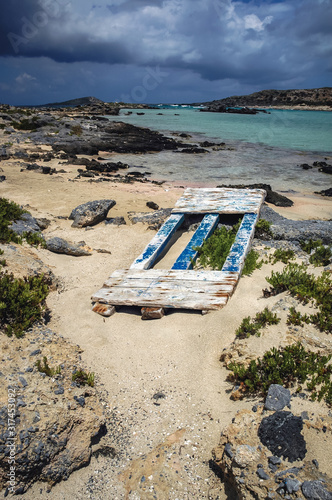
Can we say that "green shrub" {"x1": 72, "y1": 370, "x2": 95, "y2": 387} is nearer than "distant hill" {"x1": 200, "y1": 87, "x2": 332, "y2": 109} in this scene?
Yes

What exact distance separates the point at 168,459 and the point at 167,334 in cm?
158

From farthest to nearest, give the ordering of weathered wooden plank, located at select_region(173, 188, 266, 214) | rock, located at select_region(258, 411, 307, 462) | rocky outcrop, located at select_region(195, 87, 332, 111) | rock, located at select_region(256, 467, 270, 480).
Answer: rocky outcrop, located at select_region(195, 87, 332, 111) → weathered wooden plank, located at select_region(173, 188, 266, 214) → rock, located at select_region(258, 411, 307, 462) → rock, located at select_region(256, 467, 270, 480)

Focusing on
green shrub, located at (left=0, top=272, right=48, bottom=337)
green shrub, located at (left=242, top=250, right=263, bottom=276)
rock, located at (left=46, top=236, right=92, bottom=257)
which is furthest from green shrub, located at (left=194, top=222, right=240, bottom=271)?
green shrub, located at (left=0, top=272, right=48, bottom=337)

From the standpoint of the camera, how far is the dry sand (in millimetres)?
2604

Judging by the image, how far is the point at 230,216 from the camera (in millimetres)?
7625

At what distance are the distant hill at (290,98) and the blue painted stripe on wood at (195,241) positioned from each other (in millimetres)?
111970

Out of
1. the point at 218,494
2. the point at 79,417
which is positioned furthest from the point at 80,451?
the point at 218,494

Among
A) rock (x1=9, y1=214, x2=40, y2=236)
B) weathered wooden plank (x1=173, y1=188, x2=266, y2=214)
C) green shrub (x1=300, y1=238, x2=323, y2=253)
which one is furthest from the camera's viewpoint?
weathered wooden plank (x1=173, y1=188, x2=266, y2=214)

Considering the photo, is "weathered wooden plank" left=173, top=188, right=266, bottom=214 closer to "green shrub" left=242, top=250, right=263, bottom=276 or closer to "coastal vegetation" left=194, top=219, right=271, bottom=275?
"coastal vegetation" left=194, top=219, right=271, bottom=275

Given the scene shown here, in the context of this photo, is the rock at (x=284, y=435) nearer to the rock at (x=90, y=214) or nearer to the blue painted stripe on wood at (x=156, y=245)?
the blue painted stripe on wood at (x=156, y=245)

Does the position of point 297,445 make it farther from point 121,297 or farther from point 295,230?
point 295,230

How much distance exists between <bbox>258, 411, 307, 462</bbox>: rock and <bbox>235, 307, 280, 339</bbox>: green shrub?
118cm

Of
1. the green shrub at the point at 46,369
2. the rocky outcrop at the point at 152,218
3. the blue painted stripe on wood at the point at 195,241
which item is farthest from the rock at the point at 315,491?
the rocky outcrop at the point at 152,218

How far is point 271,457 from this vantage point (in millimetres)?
2385
